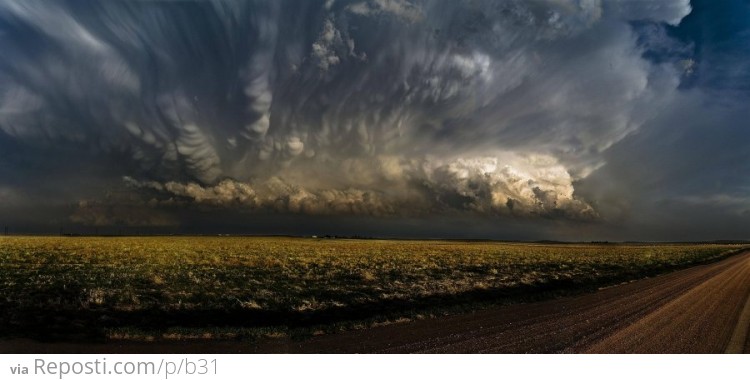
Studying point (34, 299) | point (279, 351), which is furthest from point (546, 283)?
point (34, 299)

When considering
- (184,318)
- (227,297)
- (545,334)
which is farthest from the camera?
(227,297)

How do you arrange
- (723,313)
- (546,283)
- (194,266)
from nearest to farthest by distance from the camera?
1. (723,313)
2. (546,283)
3. (194,266)

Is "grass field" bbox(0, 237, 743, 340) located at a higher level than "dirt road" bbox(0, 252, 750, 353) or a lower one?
higher

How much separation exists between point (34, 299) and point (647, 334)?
19148 millimetres

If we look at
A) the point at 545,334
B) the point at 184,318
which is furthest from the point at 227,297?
the point at 545,334

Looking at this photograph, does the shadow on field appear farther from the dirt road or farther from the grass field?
the dirt road

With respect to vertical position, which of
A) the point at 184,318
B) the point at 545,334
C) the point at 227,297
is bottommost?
the point at 545,334

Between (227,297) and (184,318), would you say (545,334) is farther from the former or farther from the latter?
(227,297)

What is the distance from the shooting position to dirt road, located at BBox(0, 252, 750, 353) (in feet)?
31.6

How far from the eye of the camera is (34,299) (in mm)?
14797

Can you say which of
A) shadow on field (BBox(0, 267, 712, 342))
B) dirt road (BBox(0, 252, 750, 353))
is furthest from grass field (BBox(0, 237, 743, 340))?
dirt road (BBox(0, 252, 750, 353))

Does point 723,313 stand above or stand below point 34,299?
below

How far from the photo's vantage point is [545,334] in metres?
10.7
